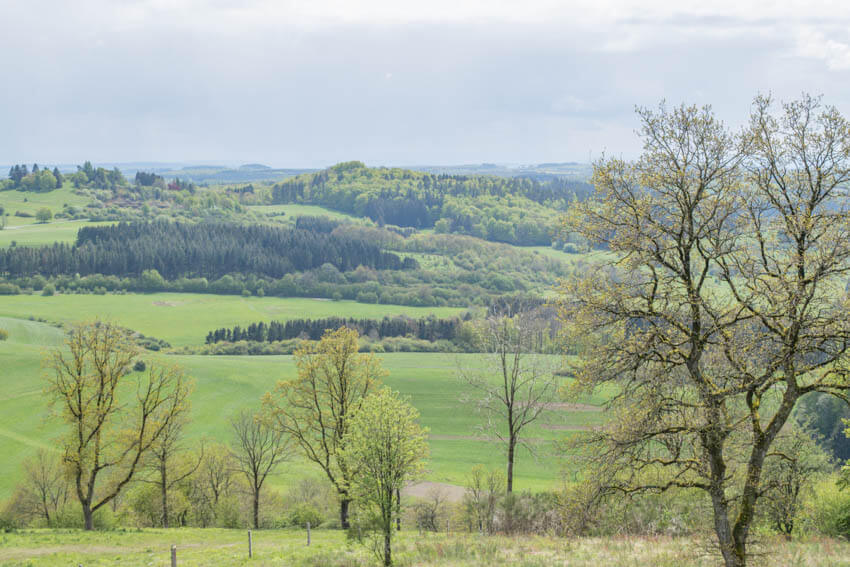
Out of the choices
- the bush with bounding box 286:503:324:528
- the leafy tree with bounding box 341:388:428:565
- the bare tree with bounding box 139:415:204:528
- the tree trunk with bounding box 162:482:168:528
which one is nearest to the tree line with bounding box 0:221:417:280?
the bare tree with bounding box 139:415:204:528

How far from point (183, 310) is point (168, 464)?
354ft

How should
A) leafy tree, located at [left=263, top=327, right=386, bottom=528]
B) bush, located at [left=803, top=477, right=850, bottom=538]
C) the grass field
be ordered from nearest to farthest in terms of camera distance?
bush, located at [left=803, top=477, right=850, bottom=538] → leafy tree, located at [left=263, top=327, right=386, bottom=528] → the grass field

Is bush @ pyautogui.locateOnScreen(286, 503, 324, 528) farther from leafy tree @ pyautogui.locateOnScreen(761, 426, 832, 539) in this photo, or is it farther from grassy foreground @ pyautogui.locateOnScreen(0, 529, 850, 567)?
leafy tree @ pyautogui.locateOnScreen(761, 426, 832, 539)

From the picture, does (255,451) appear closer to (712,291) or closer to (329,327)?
(712,291)

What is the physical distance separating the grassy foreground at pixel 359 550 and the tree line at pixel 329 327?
9312cm

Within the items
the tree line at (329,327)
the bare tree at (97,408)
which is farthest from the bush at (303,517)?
the tree line at (329,327)

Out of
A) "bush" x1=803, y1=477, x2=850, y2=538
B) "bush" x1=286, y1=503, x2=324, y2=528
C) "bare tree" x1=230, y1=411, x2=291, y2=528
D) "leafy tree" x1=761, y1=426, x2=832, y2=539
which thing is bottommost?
"bush" x1=286, y1=503, x2=324, y2=528

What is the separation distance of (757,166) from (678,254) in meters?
2.74

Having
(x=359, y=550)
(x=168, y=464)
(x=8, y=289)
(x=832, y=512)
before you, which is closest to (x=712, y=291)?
(x=359, y=550)

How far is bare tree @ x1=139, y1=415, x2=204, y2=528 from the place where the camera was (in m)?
41.8

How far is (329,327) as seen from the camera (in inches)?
5044

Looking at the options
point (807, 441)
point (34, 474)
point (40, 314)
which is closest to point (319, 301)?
point (40, 314)

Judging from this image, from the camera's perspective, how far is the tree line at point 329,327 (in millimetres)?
125500

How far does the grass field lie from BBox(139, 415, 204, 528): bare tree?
261 ft
